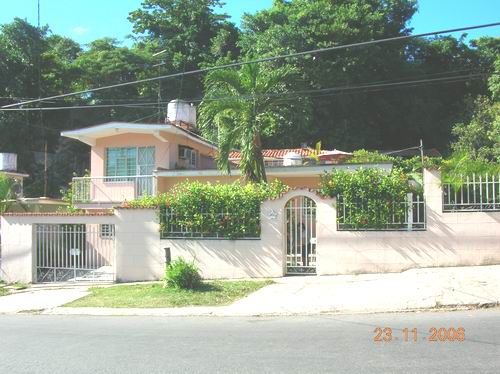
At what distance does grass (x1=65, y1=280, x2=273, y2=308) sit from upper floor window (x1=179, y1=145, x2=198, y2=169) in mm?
11616

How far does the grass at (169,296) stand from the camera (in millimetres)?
12070

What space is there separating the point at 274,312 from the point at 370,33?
30229mm

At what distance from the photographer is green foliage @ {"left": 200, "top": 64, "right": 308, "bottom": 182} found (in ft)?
53.9

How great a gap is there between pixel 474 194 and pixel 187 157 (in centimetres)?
1512

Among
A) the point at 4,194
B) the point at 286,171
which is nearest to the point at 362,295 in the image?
the point at 286,171

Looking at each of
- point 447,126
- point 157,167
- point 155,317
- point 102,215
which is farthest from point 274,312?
point 447,126

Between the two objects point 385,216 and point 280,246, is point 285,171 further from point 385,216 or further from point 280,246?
point 385,216

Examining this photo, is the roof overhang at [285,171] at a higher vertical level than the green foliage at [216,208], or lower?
higher

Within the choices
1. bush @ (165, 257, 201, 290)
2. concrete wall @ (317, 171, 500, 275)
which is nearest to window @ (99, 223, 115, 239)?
bush @ (165, 257, 201, 290)

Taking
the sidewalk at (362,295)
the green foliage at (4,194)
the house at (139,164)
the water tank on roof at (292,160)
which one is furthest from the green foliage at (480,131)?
the green foliage at (4,194)

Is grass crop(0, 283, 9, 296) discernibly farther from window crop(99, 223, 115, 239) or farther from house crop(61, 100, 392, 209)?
house crop(61, 100, 392, 209)

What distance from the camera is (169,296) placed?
494 inches

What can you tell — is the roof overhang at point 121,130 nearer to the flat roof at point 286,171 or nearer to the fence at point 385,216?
the flat roof at point 286,171

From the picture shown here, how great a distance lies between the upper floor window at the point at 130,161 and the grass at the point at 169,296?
35.2ft
